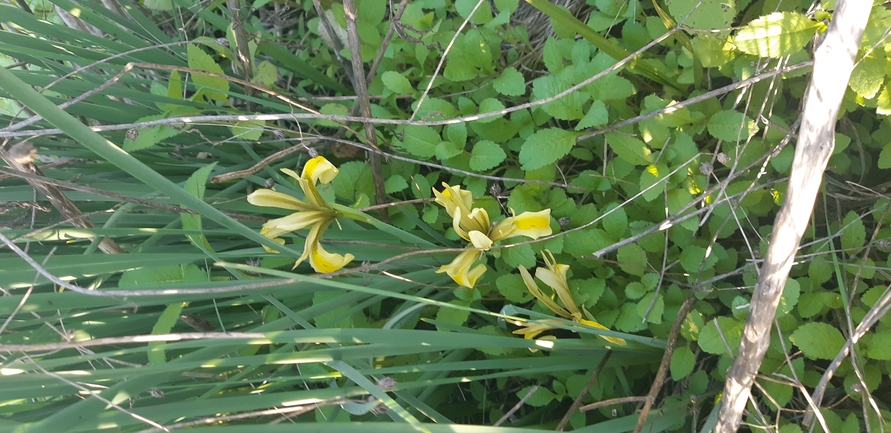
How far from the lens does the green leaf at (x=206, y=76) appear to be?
0.95 metres

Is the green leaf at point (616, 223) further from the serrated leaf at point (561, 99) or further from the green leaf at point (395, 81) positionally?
the green leaf at point (395, 81)

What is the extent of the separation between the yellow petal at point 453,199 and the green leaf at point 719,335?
377mm

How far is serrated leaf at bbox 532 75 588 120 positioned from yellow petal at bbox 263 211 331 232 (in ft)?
1.31

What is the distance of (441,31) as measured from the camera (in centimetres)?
109

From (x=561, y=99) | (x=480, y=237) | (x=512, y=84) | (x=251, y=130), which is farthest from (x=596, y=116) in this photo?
(x=251, y=130)

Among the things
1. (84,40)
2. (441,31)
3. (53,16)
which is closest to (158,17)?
(53,16)

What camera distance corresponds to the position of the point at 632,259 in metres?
0.86

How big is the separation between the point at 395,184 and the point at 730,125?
565 mm

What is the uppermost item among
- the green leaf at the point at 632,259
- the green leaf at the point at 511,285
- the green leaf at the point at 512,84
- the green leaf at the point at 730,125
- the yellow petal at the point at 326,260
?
the green leaf at the point at 512,84

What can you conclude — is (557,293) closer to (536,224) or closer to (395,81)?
(536,224)

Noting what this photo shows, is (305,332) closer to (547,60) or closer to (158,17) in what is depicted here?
(547,60)

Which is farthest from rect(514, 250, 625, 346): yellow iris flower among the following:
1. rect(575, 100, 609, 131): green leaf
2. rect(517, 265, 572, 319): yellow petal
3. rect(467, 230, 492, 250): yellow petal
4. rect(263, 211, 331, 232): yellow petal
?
rect(263, 211, 331, 232): yellow petal

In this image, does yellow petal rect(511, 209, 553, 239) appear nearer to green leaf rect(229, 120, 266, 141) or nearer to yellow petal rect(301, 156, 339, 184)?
yellow petal rect(301, 156, 339, 184)

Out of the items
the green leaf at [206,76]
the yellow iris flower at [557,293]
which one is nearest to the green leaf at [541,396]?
the yellow iris flower at [557,293]
